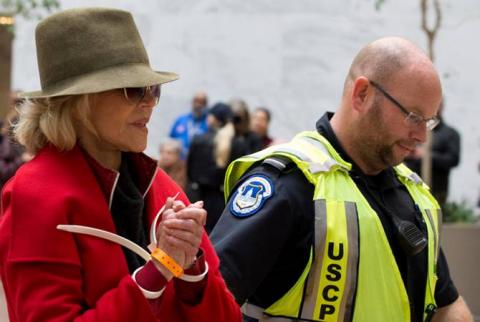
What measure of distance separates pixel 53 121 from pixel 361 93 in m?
1.43

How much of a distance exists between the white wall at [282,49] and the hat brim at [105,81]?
12093 mm

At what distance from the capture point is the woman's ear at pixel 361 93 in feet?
12.3

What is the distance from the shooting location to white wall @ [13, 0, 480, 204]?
14.6m

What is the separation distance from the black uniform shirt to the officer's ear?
252 millimetres

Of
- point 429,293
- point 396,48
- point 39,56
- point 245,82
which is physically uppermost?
point 39,56

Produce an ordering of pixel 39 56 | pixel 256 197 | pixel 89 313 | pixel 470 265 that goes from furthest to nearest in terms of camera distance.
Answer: pixel 470 265 → pixel 256 197 → pixel 39 56 → pixel 89 313

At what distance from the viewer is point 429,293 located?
3.67m

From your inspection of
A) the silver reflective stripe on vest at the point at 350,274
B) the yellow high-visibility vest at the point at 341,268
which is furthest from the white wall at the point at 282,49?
the silver reflective stripe on vest at the point at 350,274

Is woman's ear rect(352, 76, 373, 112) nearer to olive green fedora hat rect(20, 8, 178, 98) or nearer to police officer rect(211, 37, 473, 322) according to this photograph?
police officer rect(211, 37, 473, 322)

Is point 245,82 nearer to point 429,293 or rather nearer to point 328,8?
point 328,8

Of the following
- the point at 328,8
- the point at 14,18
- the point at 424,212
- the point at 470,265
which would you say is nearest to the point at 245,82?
the point at 328,8

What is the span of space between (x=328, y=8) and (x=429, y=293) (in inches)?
461

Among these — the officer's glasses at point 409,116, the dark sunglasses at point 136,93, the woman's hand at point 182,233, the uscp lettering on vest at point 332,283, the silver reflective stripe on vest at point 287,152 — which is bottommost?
the uscp lettering on vest at point 332,283

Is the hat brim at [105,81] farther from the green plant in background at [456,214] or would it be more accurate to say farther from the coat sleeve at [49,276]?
the green plant in background at [456,214]
